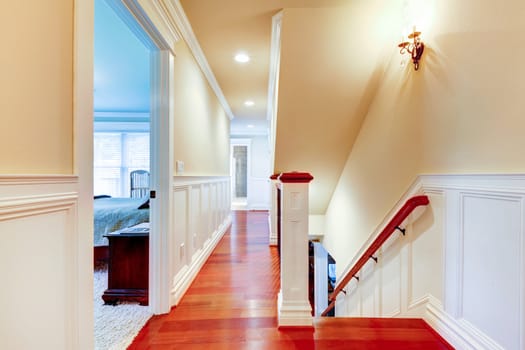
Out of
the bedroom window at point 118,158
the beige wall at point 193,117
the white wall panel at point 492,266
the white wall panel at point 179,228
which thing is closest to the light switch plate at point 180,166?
the beige wall at point 193,117

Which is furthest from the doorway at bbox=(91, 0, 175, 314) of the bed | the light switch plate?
the bed

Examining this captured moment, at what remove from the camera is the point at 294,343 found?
4.97ft

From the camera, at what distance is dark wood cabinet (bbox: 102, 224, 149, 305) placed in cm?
208

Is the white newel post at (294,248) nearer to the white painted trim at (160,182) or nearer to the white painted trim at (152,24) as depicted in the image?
the white painted trim at (160,182)

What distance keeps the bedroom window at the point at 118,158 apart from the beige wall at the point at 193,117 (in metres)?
2.85

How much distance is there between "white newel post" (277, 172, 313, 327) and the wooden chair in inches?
192

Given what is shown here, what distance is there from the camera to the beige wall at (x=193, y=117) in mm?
2258

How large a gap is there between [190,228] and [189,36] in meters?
1.83

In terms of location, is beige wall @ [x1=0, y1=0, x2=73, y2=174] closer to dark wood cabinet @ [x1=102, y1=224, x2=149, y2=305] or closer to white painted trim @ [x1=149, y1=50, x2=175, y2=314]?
white painted trim @ [x1=149, y1=50, x2=175, y2=314]

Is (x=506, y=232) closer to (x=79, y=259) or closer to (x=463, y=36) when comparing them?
(x=463, y=36)

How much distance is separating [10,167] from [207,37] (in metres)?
2.16

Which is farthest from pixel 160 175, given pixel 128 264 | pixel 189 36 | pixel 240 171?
pixel 240 171

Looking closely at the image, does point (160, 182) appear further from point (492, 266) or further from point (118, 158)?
point (118, 158)

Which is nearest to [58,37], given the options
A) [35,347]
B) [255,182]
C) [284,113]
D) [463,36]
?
[35,347]
